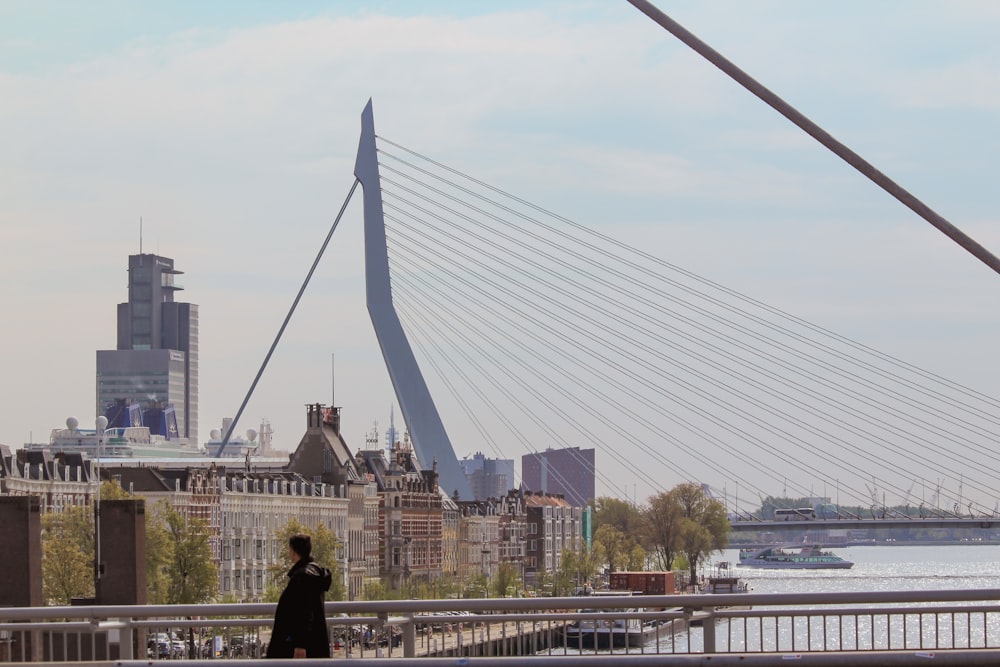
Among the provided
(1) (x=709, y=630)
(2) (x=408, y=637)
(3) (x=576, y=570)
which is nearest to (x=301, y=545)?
(2) (x=408, y=637)

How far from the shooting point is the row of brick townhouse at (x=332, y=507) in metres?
68.5

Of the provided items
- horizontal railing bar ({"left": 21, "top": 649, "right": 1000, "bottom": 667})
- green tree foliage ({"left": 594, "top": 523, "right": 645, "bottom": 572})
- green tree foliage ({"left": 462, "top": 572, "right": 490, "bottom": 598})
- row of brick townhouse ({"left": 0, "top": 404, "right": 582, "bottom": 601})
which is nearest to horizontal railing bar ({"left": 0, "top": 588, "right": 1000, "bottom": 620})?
horizontal railing bar ({"left": 21, "top": 649, "right": 1000, "bottom": 667})

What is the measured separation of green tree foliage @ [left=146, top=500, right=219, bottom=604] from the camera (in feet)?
175

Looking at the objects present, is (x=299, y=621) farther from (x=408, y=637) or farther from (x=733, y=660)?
(x=733, y=660)

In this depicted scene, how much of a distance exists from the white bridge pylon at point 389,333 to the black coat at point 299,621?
119ft

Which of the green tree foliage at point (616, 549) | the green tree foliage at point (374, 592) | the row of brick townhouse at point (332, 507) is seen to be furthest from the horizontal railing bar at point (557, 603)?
the green tree foliage at point (616, 549)

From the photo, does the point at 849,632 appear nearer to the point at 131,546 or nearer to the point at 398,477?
the point at 131,546

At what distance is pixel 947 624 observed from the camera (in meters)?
28.0

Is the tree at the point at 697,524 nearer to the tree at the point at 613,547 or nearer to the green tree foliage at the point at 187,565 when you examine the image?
the tree at the point at 613,547

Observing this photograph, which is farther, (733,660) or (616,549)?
(616,549)

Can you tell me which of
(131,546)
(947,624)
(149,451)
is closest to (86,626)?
(131,546)

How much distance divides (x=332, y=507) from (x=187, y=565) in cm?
2653

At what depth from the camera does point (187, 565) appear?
54500 millimetres

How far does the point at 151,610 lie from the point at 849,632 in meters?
22.5
